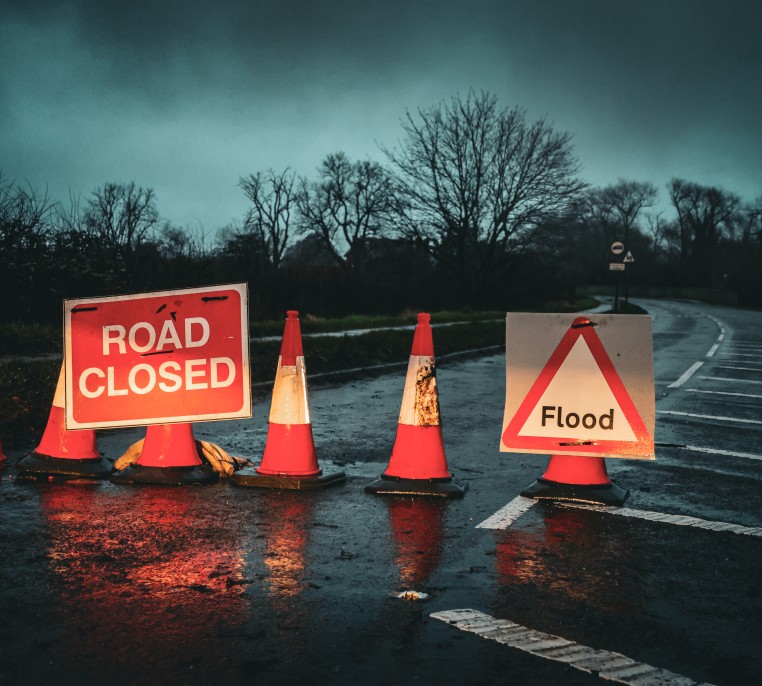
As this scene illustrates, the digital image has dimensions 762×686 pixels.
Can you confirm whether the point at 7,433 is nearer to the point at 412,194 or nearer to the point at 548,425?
the point at 548,425

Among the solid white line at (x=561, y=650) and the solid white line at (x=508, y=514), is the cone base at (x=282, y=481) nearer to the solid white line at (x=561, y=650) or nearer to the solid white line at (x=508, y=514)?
the solid white line at (x=508, y=514)

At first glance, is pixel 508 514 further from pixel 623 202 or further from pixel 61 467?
pixel 623 202

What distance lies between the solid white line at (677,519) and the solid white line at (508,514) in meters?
0.24

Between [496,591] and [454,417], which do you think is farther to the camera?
[454,417]

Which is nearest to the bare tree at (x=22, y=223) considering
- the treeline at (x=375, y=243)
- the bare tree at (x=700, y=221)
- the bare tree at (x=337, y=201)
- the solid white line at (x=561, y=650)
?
the treeline at (x=375, y=243)

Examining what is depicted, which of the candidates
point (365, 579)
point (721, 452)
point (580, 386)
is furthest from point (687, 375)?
point (365, 579)

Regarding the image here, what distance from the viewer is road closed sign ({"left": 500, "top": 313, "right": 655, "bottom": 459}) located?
224 inches

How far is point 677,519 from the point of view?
5.21m

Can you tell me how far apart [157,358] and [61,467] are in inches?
42.5

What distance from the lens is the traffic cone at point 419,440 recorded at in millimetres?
5848

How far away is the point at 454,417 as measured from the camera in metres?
9.70

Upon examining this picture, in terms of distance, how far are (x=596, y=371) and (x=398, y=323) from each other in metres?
22.7

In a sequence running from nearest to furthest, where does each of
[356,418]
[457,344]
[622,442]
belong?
[622,442] → [356,418] → [457,344]

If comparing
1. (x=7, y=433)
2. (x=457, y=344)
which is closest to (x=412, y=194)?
(x=457, y=344)
